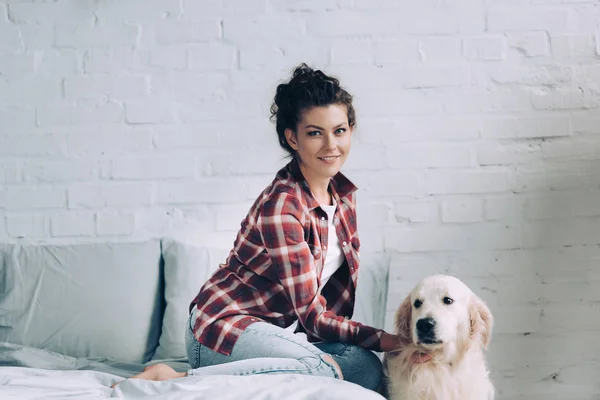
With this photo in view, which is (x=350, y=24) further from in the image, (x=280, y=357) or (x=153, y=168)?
(x=280, y=357)

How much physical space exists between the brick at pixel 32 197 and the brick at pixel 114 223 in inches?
6.4

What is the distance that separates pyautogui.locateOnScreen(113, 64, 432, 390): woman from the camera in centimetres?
175

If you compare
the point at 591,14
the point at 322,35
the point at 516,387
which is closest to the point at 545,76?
the point at 591,14

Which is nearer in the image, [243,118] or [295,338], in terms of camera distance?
[295,338]

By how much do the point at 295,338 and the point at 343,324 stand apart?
0.14m

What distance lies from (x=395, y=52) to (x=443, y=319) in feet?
4.00

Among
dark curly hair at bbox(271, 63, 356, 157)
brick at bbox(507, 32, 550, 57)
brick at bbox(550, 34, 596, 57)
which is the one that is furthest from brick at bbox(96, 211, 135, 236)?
brick at bbox(550, 34, 596, 57)

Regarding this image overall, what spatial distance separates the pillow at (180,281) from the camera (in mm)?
2252

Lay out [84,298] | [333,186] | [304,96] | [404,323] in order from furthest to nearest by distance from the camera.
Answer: [84,298] → [333,186] → [304,96] → [404,323]

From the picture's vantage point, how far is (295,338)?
1760 millimetres

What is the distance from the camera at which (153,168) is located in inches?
101

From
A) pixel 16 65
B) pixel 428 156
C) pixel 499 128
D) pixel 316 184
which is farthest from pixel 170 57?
pixel 499 128

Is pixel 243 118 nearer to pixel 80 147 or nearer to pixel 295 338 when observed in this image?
pixel 80 147


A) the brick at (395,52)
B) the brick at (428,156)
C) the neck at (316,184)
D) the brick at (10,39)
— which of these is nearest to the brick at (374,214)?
the brick at (428,156)
